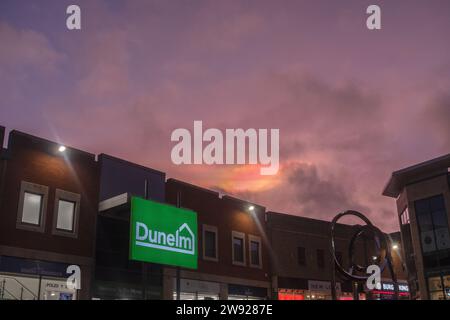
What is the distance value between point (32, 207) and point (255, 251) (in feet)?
63.5

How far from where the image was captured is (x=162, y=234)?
31.2m

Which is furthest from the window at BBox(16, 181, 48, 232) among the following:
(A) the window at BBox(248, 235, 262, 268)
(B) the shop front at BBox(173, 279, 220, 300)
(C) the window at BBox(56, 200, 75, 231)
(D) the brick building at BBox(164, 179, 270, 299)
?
(A) the window at BBox(248, 235, 262, 268)

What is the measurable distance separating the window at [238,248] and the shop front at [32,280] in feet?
46.8

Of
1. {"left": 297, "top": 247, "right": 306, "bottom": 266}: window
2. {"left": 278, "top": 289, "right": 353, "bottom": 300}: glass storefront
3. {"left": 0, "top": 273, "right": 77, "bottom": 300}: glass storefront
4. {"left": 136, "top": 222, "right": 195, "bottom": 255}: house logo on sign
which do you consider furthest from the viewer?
{"left": 297, "top": 247, "right": 306, "bottom": 266}: window

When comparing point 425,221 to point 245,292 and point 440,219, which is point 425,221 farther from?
point 245,292

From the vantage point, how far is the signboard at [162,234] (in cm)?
2944

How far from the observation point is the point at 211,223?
37.2m

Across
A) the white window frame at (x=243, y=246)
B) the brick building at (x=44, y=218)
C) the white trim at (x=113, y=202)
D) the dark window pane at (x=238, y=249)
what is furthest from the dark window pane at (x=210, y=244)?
the brick building at (x=44, y=218)

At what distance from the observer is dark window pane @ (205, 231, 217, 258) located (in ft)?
119

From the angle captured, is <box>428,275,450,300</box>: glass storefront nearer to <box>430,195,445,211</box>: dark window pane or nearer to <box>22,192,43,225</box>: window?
<box>430,195,445,211</box>: dark window pane

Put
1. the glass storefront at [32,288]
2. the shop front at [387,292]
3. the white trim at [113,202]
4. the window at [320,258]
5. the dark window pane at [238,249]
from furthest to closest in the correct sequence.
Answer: the shop front at [387,292], the window at [320,258], the dark window pane at [238,249], the white trim at [113,202], the glass storefront at [32,288]

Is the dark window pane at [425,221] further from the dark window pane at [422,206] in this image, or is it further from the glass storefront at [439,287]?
the glass storefront at [439,287]
